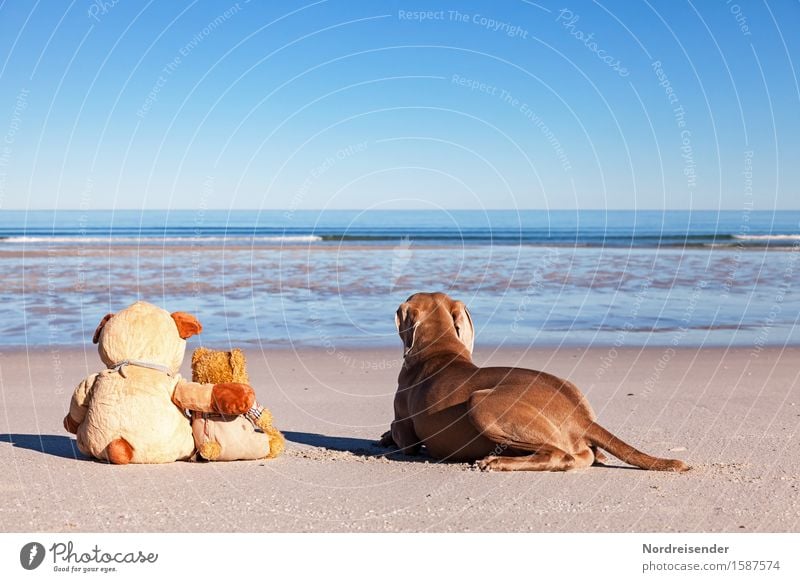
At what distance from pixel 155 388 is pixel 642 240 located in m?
45.8

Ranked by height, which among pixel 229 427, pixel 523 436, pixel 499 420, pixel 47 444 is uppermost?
pixel 499 420

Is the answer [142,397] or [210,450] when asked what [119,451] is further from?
[210,450]

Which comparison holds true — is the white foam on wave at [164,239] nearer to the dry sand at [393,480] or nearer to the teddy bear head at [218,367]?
the dry sand at [393,480]

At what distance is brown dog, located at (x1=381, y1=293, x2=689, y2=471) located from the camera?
721cm

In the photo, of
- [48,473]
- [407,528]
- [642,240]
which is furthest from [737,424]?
[642,240]

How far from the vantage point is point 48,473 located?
7086 mm

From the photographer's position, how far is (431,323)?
27.9 ft

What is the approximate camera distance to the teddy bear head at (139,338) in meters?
7.45

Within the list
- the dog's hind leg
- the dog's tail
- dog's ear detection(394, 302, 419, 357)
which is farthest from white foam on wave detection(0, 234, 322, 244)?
the dog's tail

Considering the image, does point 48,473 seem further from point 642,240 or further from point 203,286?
point 642,240

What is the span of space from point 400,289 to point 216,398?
1545cm

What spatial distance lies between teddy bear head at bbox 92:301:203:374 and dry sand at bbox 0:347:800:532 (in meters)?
0.90
